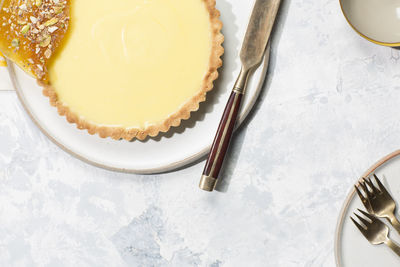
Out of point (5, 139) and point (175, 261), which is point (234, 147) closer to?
point (175, 261)

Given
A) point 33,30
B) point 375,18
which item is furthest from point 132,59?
point 375,18

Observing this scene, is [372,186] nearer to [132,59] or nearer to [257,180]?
[257,180]

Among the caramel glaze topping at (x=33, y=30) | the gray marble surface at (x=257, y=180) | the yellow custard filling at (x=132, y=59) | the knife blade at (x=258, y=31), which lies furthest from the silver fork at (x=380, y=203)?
the caramel glaze topping at (x=33, y=30)

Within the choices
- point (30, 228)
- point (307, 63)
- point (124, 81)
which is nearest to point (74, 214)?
point (30, 228)

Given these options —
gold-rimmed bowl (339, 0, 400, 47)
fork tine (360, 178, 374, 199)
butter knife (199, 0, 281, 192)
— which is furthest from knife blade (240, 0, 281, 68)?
fork tine (360, 178, 374, 199)

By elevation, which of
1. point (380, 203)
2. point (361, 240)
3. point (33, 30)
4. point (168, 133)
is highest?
point (33, 30)
